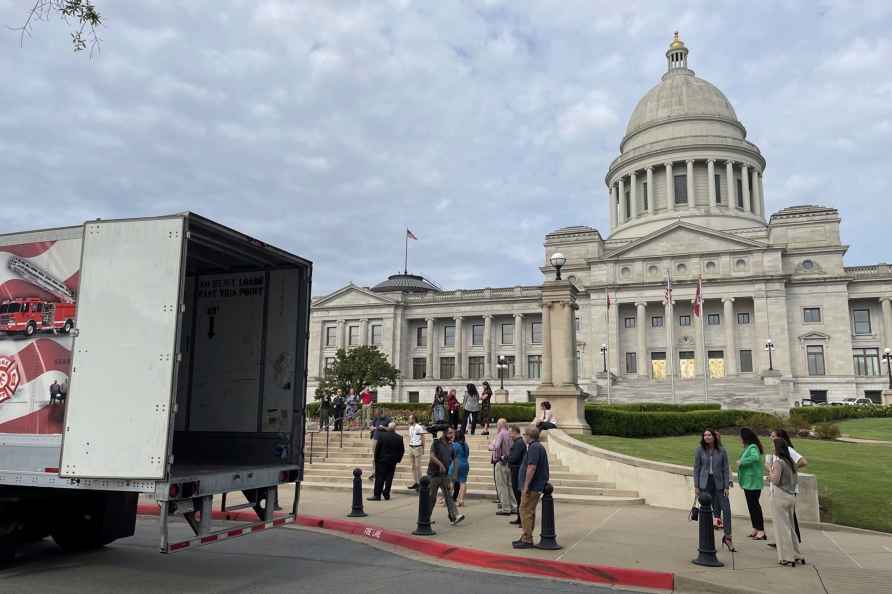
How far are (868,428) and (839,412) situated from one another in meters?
7.18

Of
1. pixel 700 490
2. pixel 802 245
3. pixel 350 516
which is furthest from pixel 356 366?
pixel 802 245

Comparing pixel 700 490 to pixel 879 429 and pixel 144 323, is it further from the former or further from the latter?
pixel 879 429

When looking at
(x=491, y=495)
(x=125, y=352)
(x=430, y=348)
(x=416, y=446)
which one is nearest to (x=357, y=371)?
(x=430, y=348)

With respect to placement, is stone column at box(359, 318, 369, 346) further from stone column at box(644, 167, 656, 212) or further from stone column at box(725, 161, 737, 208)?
stone column at box(725, 161, 737, 208)

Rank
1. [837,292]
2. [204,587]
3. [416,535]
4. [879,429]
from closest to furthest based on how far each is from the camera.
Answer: [204,587]
[416,535]
[879,429]
[837,292]

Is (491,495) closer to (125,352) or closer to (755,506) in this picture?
(755,506)

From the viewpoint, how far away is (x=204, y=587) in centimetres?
789

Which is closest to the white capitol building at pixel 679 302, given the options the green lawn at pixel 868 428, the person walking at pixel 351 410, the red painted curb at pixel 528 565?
the green lawn at pixel 868 428

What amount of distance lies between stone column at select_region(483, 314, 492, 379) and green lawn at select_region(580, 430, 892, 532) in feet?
175

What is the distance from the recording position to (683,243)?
6750 centimetres

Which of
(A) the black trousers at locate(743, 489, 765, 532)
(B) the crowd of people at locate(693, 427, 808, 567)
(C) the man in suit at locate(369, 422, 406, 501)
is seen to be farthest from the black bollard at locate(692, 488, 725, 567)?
(C) the man in suit at locate(369, 422, 406, 501)

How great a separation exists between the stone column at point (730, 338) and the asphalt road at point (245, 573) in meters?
60.1

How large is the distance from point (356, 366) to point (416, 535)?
139ft

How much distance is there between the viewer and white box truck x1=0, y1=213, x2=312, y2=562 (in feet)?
23.4
